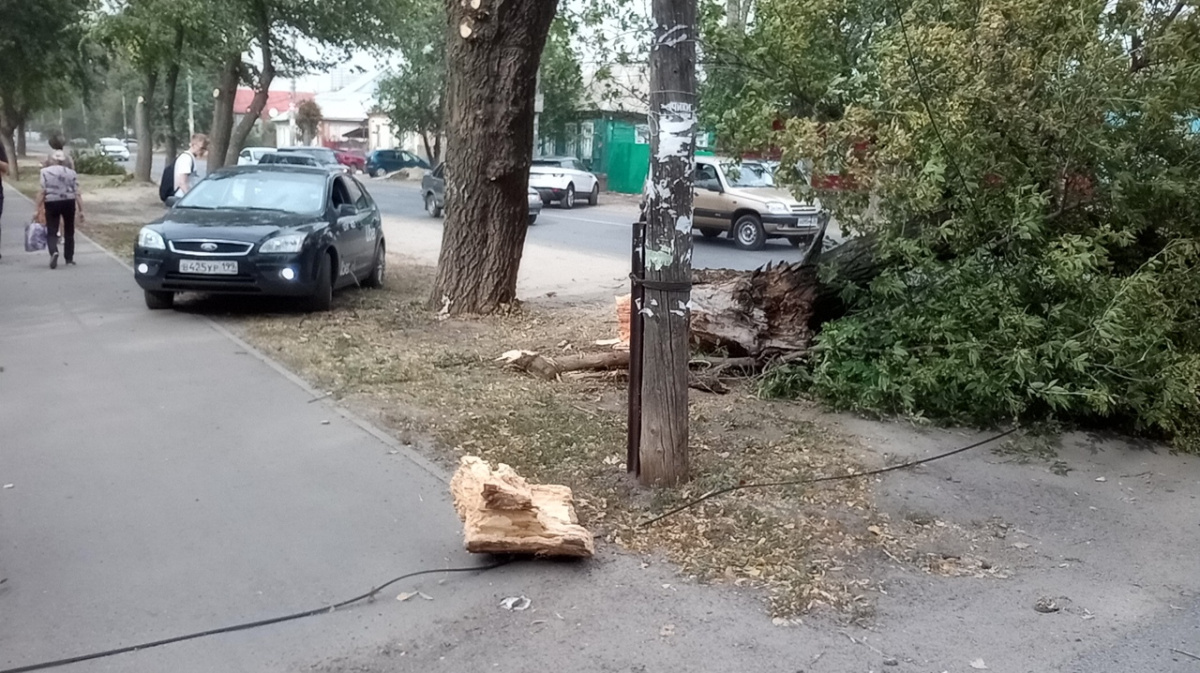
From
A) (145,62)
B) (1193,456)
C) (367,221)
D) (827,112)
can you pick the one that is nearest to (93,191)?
(145,62)

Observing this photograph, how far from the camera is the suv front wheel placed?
Answer: 854 inches

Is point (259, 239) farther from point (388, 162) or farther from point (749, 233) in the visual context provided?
point (388, 162)

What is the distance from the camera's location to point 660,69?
5.51m

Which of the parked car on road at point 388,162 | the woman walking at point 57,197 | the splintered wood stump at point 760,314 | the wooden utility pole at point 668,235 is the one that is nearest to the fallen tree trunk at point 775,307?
the splintered wood stump at point 760,314

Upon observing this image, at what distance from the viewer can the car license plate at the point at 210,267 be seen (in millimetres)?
10242

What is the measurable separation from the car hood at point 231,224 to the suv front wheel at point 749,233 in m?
12.1

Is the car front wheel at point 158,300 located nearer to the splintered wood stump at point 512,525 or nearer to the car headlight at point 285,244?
the car headlight at point 285,244

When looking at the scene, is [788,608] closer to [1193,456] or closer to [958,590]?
[958,590]

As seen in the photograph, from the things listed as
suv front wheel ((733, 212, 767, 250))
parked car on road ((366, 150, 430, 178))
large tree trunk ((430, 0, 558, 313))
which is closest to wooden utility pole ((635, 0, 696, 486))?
large tree trunk ((430, 0, 558, 313))

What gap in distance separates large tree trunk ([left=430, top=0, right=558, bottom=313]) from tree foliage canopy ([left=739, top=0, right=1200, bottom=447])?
3.82 metres

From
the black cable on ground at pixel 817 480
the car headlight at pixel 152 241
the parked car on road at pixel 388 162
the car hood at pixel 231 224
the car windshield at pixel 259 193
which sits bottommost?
the black cable on ground at pixel 817 480

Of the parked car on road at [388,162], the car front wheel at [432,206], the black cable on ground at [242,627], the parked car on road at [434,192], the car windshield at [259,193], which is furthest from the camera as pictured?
the parked car on road at [388,162]

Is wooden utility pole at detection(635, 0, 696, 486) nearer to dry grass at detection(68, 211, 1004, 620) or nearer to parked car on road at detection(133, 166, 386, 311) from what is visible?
dry grass at detection(68, 211, 1004, 620)

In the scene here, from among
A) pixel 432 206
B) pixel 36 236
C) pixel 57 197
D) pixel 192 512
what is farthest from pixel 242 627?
pixel 432 206
